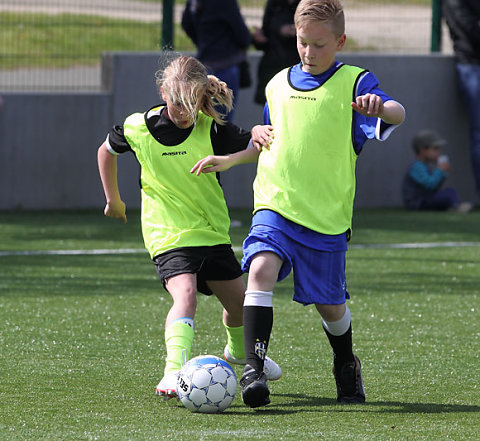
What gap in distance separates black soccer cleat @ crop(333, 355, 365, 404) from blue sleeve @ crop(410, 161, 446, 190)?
774 cm

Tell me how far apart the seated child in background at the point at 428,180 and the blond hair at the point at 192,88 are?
755cm

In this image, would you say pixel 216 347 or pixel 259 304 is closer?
pixel 259 304

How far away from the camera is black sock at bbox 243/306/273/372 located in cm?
429

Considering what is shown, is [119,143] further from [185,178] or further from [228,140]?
[228,140]

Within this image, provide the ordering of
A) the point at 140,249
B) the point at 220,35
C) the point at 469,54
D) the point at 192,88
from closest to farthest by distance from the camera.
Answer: the point at 192,88
the point at 140,249
the point at 220,35
the point at 469,54

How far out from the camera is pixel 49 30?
12.0m

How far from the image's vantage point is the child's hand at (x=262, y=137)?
176 inches

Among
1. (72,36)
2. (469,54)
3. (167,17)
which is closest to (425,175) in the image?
(469,54)

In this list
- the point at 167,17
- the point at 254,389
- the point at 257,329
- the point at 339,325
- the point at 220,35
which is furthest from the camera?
the point at 167,17

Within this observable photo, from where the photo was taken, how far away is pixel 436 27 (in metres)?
13.2

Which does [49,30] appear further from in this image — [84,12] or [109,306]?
[109,306]

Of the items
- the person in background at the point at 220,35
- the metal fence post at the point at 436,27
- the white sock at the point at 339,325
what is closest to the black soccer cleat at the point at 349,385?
the white sock at the point at 339,325

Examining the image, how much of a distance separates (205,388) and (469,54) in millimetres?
8889

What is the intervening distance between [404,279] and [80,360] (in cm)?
334
